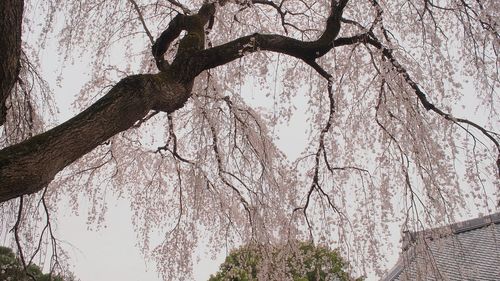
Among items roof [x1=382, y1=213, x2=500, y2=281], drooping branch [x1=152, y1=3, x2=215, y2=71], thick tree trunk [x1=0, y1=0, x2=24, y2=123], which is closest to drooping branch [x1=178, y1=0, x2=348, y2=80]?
drooping branch [x1=152, y1=3, x2=215, y2=71]

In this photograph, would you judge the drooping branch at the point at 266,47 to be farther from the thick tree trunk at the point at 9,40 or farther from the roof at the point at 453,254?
the roof at the point at 453,254

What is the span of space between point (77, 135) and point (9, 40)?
0.59 m

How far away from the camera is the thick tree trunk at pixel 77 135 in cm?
236

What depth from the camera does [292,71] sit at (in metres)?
4.91

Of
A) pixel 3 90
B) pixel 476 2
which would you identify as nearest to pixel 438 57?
pixel 476 2

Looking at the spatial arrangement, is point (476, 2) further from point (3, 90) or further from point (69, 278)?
point (69, 278)

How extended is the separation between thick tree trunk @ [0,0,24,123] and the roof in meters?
2.85

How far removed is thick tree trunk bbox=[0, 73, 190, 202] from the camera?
2.36 m

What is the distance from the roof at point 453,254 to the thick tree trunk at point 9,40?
2851 millimetres

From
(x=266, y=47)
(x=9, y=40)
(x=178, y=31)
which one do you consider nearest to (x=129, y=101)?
(x=9, y=40)

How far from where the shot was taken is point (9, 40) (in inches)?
98.8

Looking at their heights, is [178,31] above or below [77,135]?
above

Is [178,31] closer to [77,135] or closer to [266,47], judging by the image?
[266,47]

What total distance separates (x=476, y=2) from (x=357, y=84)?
1092 mm
